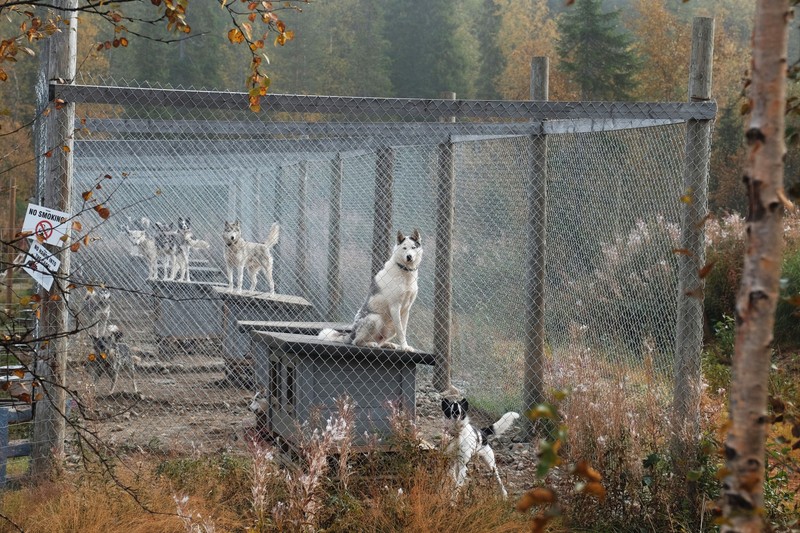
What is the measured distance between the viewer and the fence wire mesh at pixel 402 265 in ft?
21.7

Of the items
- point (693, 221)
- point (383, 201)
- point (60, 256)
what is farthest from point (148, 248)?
point (693, 221)

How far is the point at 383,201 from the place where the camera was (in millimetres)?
9289

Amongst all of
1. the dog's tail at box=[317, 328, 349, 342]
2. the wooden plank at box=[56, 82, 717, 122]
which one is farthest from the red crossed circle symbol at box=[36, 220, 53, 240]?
the dog's tail at box=[317, 328, 349, 342]

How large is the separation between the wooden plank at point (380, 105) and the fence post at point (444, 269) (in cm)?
313

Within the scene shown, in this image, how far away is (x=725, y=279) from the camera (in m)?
12.6

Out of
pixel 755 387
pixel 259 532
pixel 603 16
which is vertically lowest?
pixel 259 532

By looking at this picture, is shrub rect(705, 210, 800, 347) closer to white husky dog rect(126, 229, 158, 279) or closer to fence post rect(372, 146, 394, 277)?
fence post rect(372, 146, 394, 277)

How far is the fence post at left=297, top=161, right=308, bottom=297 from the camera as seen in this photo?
459 inches

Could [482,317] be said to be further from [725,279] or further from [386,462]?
[725,279]

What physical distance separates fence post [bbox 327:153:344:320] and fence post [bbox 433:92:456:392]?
1.86 meters

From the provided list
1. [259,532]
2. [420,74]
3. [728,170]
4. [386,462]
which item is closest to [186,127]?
[386,462]

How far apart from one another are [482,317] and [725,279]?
5246mm

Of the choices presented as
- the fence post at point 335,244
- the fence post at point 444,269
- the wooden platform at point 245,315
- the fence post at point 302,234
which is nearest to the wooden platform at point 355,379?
the fence post at point 444,269

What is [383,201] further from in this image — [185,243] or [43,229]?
[43,229]
